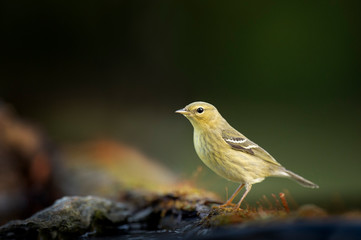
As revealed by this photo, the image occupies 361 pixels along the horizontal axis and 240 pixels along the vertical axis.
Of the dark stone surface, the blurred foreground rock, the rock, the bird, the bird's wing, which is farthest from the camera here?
the blurred foreground rock

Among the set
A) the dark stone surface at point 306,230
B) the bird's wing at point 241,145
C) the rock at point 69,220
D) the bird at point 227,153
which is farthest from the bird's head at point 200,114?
the dark stone surface at point 306,230

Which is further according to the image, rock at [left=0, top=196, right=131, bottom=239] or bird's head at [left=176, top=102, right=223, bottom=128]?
bird's head at [left=176, top=102, right=223, bottom=128]

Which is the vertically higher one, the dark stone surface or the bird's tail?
the bird's tail

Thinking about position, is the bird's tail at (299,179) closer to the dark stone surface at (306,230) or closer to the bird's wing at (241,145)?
the bird's wing at (241,145)

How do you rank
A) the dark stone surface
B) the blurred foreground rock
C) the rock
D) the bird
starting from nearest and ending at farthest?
the dark stone surface
the rock
the bird
the blurred foreground rock

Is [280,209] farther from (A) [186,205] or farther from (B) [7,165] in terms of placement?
(B) [7,165]

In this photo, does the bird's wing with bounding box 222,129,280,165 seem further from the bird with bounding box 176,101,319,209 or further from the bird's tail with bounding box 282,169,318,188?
the bird's tail with bounding box 282,169,318,188

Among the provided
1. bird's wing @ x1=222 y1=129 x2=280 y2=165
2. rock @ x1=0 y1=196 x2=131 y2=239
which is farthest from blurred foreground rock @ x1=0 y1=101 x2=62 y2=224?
bird's wing @ x1=222 y1=129 x2=280 y2=165

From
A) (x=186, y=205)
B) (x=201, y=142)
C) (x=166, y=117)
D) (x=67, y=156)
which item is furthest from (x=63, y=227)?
(x=166, y=117)
